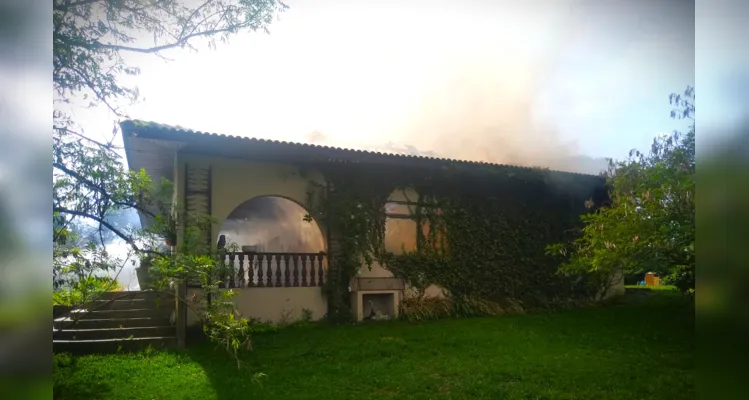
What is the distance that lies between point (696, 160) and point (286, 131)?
249 inches

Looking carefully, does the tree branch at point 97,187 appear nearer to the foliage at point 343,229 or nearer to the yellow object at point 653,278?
the foliage at point 343,229

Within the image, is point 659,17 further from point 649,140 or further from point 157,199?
point 157,199

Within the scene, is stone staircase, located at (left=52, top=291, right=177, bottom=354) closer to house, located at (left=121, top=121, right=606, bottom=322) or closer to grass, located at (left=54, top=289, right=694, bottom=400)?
grass, located at (left=54, top=289, right=694, bottom=400)

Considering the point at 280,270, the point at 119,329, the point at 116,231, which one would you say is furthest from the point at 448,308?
the point at 116,231

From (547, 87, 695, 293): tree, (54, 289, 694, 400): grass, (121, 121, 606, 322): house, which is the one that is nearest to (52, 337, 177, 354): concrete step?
(54, 289, 694, 400): grass

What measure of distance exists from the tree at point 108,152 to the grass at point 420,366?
3.23ft

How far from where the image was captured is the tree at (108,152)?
10.6 feet

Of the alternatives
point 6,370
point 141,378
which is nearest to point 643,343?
point 141,378

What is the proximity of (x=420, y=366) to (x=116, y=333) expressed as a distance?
374 cm

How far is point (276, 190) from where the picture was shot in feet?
23.8

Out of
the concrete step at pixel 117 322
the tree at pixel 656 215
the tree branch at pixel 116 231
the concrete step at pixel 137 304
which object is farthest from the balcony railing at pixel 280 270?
the tree at pixel 656 215

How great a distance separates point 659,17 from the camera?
177 cm

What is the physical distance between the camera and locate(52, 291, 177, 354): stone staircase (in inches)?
213

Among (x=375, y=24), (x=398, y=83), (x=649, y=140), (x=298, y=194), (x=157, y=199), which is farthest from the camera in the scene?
(x=298, y=194)
